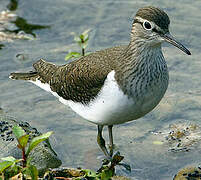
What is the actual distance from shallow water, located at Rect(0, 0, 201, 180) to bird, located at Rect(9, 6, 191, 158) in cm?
84

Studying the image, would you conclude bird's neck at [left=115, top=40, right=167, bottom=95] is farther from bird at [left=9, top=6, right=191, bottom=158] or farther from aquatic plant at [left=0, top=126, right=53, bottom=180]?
aquatic plant at [left=0, top=126, right=53, bottom=180]

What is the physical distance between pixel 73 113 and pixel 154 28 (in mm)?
2574

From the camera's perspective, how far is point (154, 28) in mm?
6172

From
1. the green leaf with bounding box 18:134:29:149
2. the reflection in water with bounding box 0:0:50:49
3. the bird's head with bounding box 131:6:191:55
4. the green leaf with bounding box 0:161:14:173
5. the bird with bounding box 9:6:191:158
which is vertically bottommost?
the reflection in water with bounding box 0:0:50:49

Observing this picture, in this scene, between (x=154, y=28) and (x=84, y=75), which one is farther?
(x=84, y=75)

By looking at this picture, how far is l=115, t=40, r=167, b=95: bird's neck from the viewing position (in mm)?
6223

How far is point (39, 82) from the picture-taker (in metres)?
7.76

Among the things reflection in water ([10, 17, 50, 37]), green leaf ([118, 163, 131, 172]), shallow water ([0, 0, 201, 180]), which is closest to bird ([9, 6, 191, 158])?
green leaf ([118, 163, 131, 172])

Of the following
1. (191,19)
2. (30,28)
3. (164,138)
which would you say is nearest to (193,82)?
(164,138)

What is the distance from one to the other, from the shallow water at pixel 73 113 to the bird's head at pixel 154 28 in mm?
1665

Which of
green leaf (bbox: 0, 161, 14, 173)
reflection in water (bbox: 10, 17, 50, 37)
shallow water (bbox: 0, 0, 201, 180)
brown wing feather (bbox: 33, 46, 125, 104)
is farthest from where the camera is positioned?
reflection in water (bbox: 10, 17, 50, 37)

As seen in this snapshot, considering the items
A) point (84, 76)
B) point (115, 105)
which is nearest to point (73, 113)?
point (84, 76)

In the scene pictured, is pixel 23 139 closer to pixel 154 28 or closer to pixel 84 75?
pixel 84 75

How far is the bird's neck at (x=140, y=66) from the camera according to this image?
6223 mm
